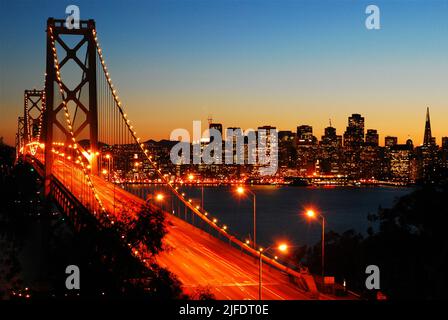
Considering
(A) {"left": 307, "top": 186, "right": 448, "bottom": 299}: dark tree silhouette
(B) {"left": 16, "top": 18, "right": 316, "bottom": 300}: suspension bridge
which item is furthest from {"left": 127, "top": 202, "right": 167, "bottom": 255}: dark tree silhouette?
(A) {"left": 307, "top": 186, "right": 448, "bottom": 299}: dark tree silhouette

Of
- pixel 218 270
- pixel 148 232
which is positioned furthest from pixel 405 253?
pixel 148 232

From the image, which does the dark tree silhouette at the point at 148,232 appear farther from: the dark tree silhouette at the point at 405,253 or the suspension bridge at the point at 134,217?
the dark tree silhouette at the point at 405,253

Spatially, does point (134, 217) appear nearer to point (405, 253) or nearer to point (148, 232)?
point (148, 232)

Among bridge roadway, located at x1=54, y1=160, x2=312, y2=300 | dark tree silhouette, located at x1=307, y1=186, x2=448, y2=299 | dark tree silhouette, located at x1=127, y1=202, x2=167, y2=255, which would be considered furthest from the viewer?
dark tree silhouette, located at x1=307, y1=186, x2=448, y2=299

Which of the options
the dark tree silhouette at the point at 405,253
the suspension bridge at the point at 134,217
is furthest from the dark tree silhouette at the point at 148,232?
the dark tree silhouette at the point at 405,253

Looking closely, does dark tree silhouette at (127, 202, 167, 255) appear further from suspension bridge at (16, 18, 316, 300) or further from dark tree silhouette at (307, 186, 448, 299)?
dark tree silhouette at (307, 186, 448, 299)

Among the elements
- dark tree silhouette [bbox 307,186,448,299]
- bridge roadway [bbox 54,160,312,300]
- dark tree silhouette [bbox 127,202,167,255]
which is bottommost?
dark tree silhouette [bbox 307,186,448,299]

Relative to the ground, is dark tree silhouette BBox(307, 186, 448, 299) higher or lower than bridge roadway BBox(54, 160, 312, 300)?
lower

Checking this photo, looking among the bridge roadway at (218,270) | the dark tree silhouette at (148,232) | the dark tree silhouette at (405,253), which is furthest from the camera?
the dark tree silhouette at (405,253)

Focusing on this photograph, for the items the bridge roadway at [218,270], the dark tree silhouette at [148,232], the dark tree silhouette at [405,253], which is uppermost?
the dark tree silhouette at [148,232]
